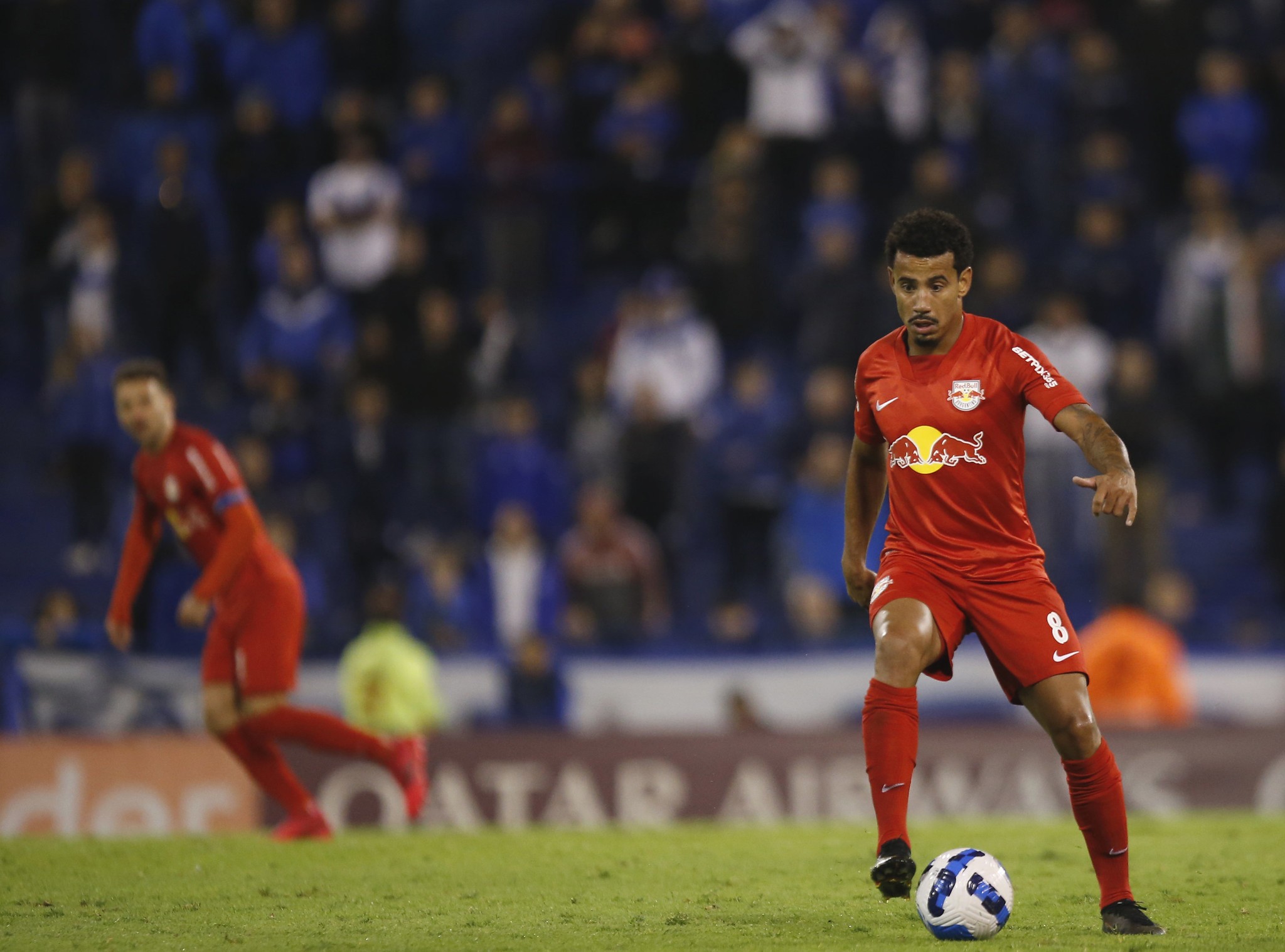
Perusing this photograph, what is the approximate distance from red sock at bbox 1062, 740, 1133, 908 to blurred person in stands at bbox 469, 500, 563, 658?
27.2 ft

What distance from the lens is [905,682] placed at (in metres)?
6.06

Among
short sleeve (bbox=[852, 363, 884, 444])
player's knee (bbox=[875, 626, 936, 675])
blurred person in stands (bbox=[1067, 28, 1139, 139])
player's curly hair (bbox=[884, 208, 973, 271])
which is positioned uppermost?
blurred person in stands (bbox=[1067, 28, 1139, 139])

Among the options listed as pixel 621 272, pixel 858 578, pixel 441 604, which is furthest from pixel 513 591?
pixel 858 578

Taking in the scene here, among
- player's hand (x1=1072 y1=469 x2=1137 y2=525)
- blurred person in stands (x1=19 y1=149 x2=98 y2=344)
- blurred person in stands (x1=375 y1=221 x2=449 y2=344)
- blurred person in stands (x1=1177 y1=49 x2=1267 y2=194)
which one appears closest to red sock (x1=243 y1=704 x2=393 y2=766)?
player's hand (x1=1072 y1=469 x2=1137 y2=525)

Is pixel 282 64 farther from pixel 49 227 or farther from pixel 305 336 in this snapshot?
pixel 305 336

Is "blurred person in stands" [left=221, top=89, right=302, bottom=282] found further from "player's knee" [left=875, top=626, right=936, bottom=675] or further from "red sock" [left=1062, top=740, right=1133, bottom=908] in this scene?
"red sock" [left=1062, top=740, right=1133, bottom=908]

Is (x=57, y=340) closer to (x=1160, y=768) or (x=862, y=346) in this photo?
(x=862, y=346)

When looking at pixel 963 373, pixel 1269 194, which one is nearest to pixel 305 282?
pixel 1269 194

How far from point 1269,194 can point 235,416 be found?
10.5 metres

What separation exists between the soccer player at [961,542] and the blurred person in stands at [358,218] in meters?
10.9

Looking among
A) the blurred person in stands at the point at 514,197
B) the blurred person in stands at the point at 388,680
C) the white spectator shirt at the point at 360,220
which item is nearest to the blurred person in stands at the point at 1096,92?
the blurred person in stands at the point at 514,197

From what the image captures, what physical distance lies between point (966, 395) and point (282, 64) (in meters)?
13.1

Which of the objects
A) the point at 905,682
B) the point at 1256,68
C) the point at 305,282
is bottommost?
the point at 905,682

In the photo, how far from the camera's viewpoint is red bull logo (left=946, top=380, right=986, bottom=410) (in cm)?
625
